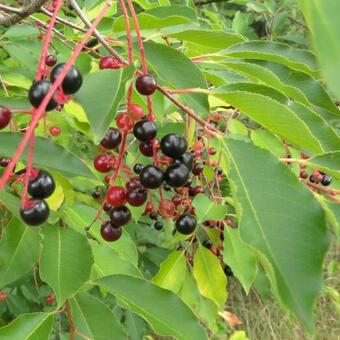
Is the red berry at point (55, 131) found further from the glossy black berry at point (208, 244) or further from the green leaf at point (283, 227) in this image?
the green leaf at point (283, 227)

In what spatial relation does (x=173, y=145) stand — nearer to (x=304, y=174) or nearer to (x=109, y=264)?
(x=109, y=264)

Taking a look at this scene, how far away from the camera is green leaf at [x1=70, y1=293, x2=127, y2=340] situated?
1.04m

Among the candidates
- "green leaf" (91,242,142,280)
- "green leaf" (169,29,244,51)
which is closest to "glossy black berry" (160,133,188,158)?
"green leaf" (169,29,244,51)

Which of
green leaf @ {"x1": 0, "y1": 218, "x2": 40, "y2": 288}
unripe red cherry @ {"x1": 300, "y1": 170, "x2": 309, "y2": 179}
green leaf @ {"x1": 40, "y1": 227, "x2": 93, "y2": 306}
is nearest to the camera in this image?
green leaf @ {"x1": 40, "y1": 227, "x2": 93, "y2": 306}

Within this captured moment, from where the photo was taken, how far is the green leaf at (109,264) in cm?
125

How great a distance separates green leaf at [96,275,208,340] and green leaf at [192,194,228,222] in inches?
9.8

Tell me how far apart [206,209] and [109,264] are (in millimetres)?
255

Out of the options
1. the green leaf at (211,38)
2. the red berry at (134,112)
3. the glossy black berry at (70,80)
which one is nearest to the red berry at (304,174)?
the green leaf at (211,38)

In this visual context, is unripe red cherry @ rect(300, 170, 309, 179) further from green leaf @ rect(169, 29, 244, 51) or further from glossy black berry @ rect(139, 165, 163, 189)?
glossy black berry @ rect(139, 165, 163, 189)

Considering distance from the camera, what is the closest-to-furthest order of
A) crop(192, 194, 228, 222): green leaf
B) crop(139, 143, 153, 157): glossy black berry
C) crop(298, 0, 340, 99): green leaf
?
crop(298, 0, 340, 99): green leaf, crop(139, 143, 153, 157): glossy black berry, crop(192, 194, 228, 222): green leaf

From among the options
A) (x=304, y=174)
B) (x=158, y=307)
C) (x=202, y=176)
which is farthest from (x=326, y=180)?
(x=158, y=307)

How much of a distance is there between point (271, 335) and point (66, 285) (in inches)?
147

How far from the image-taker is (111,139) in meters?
0.92

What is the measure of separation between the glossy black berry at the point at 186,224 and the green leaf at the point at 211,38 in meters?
0.35
